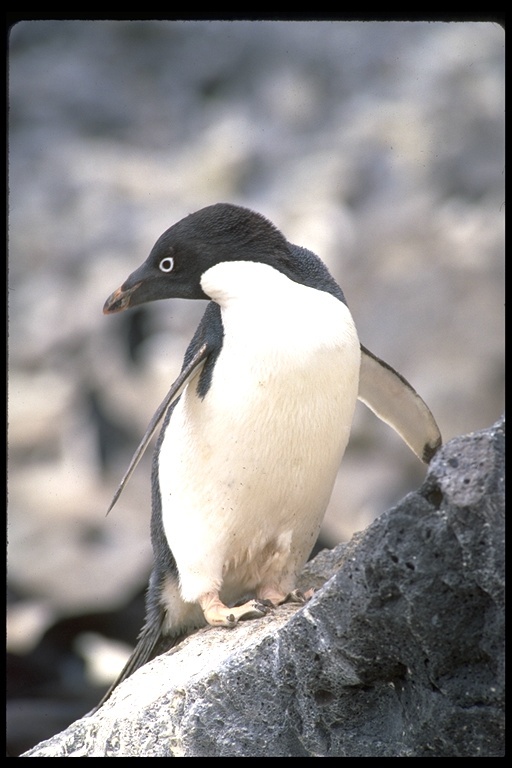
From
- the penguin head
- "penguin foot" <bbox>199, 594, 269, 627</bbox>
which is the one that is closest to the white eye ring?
the penguin head

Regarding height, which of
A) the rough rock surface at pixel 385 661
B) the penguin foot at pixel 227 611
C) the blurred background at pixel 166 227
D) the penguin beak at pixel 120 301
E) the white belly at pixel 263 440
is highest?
the blurred background at pixel 166 227

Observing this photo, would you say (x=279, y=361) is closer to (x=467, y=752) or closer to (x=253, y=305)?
(x=253, y=305)

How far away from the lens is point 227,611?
168 centimetres

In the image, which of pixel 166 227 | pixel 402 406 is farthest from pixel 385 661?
pixel 166 227

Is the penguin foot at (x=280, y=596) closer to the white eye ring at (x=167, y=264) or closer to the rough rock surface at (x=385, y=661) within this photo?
the rough rock surface at (x=385, y=661)

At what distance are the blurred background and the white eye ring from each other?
0.72m

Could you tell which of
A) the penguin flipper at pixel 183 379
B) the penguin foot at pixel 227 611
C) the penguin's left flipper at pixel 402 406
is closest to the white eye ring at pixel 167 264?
the penguin flipper at pixel 183 379

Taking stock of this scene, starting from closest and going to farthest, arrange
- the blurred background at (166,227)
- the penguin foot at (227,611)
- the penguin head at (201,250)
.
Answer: the penguin foot at (227,611) → the penguin head at (201,250) → the blurred background at (166,227)

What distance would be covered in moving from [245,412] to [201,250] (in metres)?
0.32

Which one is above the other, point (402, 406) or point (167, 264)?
point (167, 264)

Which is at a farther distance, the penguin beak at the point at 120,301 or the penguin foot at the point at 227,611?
the penguin beak at the point at 120,301

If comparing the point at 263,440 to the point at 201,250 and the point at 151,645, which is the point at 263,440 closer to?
the point at 201,250

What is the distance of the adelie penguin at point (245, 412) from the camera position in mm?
1674

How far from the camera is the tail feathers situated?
6.19ft
